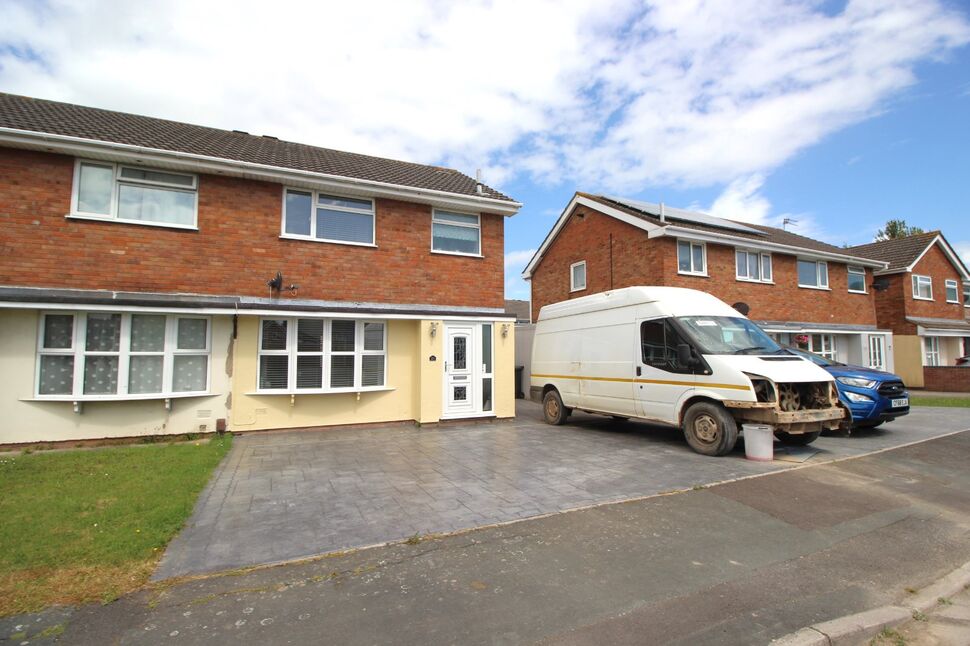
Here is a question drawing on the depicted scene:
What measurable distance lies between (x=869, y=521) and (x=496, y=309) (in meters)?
7.83

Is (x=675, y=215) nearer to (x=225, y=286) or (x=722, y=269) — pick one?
(x=722, y=269)

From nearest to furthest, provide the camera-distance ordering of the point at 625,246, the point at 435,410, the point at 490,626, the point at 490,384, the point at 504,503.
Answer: the point at 490,626, the point at 504,503, the point at 435,410, the point at 490,384, the point at 625,246

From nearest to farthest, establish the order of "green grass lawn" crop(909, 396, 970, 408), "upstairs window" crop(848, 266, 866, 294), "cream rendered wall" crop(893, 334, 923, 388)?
1. "green grass lawn" crop(909, 396, 970, 408)
2. "upstairs window" crop(848, 266, 866, 294)
3. "cream rendered wall" crop(893, 334, 923, 388)

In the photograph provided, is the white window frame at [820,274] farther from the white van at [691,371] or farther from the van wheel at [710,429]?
the van wheel at [710,429]

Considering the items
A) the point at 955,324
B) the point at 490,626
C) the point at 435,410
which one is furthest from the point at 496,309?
the point at 955,324

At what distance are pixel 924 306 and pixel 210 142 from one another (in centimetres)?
3036

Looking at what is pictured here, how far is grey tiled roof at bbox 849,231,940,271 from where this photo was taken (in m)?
22.6

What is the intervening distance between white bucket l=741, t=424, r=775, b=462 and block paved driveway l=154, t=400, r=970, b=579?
0.56 feet

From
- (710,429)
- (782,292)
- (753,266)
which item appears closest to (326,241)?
(710,429)

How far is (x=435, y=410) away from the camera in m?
10.4

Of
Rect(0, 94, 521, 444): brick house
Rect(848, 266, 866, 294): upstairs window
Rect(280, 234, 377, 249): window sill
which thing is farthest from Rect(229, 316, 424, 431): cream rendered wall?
Rect(848, 266, 866, 294): upstairs window

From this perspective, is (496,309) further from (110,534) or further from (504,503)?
(110,534)

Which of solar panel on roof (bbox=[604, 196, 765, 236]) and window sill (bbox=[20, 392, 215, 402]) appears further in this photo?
solar panel on roof (bbox=[604, 196, 765, 236])

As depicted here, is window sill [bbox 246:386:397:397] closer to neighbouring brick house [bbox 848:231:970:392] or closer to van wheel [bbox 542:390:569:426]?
van wheel [bbox 542:390:569:426]
